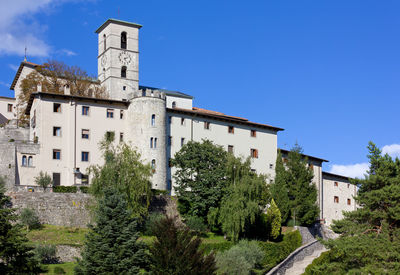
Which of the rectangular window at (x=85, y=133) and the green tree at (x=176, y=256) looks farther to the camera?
the rectangular window at (x=85, y=133)

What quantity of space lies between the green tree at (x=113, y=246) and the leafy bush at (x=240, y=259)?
5.50 m

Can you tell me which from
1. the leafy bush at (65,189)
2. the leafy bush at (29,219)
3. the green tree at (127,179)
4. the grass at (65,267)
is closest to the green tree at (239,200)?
the green tree at (127,179)

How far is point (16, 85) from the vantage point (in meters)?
75.2

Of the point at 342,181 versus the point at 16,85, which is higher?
the point at 16,85

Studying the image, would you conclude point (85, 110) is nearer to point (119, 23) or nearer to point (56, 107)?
point (56, 107)

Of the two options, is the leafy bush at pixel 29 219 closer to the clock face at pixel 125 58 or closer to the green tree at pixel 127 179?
the green tree at pixel 127 179

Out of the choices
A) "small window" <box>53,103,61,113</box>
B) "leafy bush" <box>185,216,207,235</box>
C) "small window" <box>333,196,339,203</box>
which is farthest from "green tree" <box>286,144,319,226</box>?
"small window" <box>53,103,61,113</box>

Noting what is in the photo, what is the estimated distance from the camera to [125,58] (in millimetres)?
69000

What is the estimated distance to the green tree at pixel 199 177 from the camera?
50.6m

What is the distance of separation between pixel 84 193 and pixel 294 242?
18.1 meters

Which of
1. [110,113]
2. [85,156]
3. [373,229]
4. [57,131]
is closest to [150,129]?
[110,113]

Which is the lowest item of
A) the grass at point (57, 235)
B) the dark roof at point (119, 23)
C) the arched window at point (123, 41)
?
the grass at point (57, 235)

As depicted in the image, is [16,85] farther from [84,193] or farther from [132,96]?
[84,193]

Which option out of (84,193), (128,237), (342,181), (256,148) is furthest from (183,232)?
(342,181)
